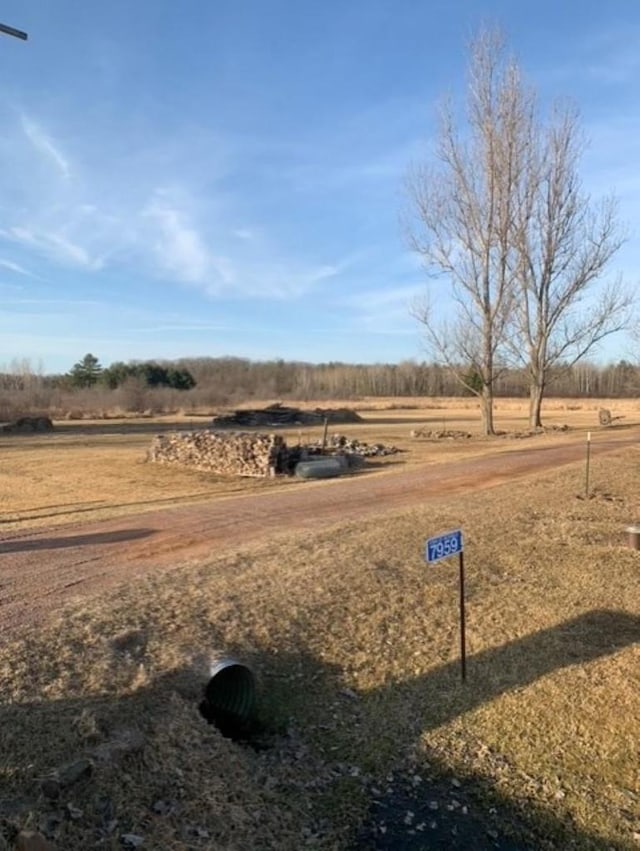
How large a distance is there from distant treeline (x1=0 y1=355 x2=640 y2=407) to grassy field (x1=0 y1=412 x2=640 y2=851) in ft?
205

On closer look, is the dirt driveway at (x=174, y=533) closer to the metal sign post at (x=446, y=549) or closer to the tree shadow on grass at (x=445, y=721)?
the tree shadow on grass at (x=445, y=721)

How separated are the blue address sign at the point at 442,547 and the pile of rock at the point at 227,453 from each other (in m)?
13.3

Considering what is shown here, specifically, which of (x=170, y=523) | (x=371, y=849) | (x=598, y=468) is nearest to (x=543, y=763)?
(x=371, y=849)

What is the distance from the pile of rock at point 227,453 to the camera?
18875 millimetres

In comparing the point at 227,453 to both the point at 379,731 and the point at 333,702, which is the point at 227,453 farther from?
the point at 379,731

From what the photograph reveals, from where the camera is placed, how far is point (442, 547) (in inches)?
212

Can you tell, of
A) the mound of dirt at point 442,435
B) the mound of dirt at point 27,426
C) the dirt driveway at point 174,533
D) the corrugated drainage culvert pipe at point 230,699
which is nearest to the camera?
the corrugated drainage culvert pipe at point 230,699

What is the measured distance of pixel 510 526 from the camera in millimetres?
10203

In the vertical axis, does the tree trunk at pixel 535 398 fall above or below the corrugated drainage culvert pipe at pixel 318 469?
above

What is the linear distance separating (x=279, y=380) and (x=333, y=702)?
125063 mm

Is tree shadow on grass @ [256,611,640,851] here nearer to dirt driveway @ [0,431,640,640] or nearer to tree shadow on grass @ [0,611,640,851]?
tree shadow on grass @ [0,611,640,851]

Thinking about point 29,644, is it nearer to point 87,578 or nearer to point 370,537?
point 87,578

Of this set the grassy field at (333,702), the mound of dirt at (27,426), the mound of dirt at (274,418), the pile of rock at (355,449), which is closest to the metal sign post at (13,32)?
the grassy field at (333,702)

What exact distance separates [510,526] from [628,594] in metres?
2.82
